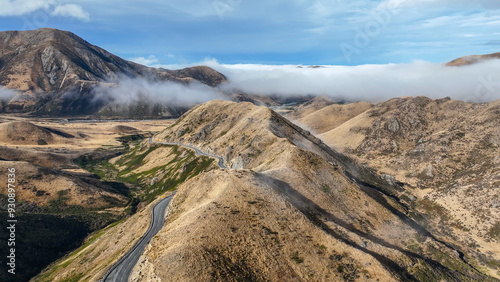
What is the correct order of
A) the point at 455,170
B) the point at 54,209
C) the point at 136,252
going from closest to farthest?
the point at 136,252, the point at 54,209, the point at 455,170

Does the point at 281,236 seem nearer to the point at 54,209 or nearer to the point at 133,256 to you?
the point at 133,256

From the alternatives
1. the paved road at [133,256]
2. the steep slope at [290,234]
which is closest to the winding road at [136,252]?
the paved road at [133,256]

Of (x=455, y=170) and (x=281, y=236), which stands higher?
(x=281, y=236)

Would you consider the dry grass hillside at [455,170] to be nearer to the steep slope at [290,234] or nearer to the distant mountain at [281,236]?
the distant mountain at [281,236]

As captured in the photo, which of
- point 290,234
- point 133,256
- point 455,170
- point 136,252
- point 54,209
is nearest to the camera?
point 290,234

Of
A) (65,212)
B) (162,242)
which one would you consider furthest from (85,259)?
(65,212)

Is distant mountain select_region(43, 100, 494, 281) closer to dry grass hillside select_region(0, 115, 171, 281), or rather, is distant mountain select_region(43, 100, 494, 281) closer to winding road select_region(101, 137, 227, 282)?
winding road select_region(101, 137, 227, 282)

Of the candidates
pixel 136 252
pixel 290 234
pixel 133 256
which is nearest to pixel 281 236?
pixel 290 234

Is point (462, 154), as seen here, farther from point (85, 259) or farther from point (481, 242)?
point (85, 259)
